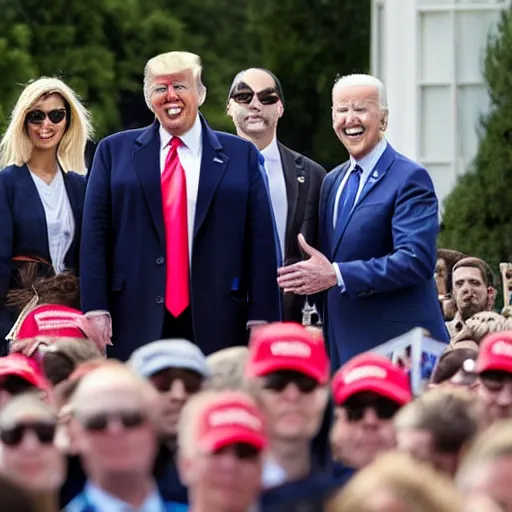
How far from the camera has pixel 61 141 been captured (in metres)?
12.3

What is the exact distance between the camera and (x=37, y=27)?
37.1 m

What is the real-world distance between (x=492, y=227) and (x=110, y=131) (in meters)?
13.5

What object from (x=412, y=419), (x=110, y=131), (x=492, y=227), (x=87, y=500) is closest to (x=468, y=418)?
(x=412, y=419)

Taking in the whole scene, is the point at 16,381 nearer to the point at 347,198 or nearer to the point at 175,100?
the point at 175,100

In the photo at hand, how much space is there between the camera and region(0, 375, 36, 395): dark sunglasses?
962cm

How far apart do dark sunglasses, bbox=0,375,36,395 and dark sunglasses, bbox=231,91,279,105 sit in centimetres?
356

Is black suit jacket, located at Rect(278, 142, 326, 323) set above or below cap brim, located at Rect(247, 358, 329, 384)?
above

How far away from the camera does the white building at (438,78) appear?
2788 cm

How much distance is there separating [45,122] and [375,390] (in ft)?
11.7

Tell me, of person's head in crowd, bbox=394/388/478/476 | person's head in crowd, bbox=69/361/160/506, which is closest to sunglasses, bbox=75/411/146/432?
person's head in crowd, bbox=69/361/160/506

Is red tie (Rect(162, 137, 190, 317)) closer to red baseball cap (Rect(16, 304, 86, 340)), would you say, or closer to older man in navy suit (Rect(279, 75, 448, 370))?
older man in navy suit (Rect(279, 75, 448, 370))

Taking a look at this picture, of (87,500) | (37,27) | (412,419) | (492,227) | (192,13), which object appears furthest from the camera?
(192,13)

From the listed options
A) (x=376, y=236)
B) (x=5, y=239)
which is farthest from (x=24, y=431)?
(x=5, y=239)

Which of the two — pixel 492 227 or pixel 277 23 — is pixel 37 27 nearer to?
pixel 277 23
